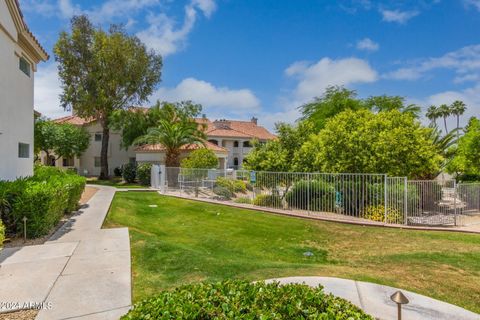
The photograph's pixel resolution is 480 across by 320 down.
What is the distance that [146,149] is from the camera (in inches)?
1158

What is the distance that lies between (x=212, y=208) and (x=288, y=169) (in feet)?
16.1

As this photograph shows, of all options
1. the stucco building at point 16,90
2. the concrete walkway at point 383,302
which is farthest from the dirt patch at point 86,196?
the concrete walkway at point 383,302

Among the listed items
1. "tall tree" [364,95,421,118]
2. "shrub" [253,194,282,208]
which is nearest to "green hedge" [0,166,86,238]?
"shrub" [253,194,282,208]

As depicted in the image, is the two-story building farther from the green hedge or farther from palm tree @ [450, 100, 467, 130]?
palm tree @ [450, 100, 467, 130]

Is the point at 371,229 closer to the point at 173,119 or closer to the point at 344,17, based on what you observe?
the point at 344,17

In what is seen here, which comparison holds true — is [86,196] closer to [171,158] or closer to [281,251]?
[171,158]

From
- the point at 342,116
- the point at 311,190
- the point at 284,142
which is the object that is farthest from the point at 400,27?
the point at 311,190

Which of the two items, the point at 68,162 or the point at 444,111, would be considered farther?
the point at 444,111

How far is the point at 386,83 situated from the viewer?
26547mm

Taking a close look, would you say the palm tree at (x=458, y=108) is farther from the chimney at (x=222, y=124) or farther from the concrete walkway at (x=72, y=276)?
the concrete walkway at (x=72, y=276)

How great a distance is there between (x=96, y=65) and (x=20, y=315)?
28547mm

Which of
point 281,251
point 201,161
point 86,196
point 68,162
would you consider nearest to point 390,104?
point 201,161

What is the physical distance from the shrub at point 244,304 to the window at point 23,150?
438 inches

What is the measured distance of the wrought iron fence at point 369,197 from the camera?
12.9 meters
